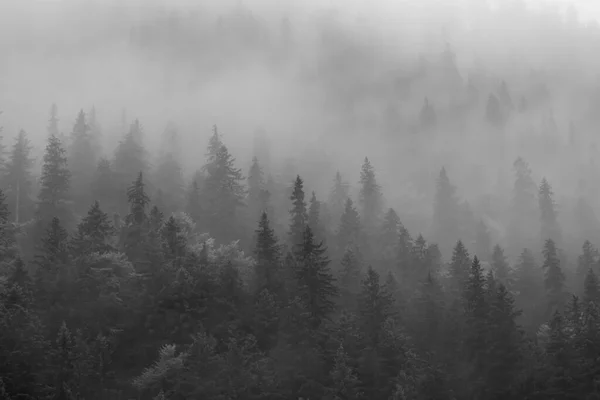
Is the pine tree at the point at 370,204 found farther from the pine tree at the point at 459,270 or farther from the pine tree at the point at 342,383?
the pine tree at the point at 342,383

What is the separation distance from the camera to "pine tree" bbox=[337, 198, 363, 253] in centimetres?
8619

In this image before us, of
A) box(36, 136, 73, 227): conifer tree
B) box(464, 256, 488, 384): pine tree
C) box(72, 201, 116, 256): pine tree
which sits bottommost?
box(464, 256, 488, 384): pine tree

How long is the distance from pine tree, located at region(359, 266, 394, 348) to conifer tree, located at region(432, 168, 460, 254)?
44.3 m

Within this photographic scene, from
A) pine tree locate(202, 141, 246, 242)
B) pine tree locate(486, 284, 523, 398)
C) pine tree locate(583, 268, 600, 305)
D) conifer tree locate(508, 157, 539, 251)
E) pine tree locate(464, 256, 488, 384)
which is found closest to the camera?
pine tree locate(486, 284, 523, 398)

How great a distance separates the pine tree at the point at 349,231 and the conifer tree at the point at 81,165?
36436 millimetres

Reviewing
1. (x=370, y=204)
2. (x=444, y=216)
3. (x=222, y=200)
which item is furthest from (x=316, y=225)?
(x=444, y=216)

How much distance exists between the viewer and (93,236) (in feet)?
201

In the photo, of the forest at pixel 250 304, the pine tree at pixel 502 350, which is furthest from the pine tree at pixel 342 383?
the pine tree at pixel 502 350

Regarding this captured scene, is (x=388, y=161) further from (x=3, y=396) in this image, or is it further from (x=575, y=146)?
(x=3, y=396)

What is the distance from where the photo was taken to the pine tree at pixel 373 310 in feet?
188

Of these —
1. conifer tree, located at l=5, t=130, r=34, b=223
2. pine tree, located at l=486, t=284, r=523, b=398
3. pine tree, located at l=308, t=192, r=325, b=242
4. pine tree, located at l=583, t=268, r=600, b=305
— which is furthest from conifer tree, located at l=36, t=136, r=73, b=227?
pine tree, located at l=583, t=268, r=600, b=305

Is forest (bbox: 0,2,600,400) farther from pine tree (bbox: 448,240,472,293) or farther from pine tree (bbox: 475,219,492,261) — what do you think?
pine tree (bbox: 475,219,492,261)

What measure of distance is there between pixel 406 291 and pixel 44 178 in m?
46.3

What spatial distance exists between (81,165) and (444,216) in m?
60.6
